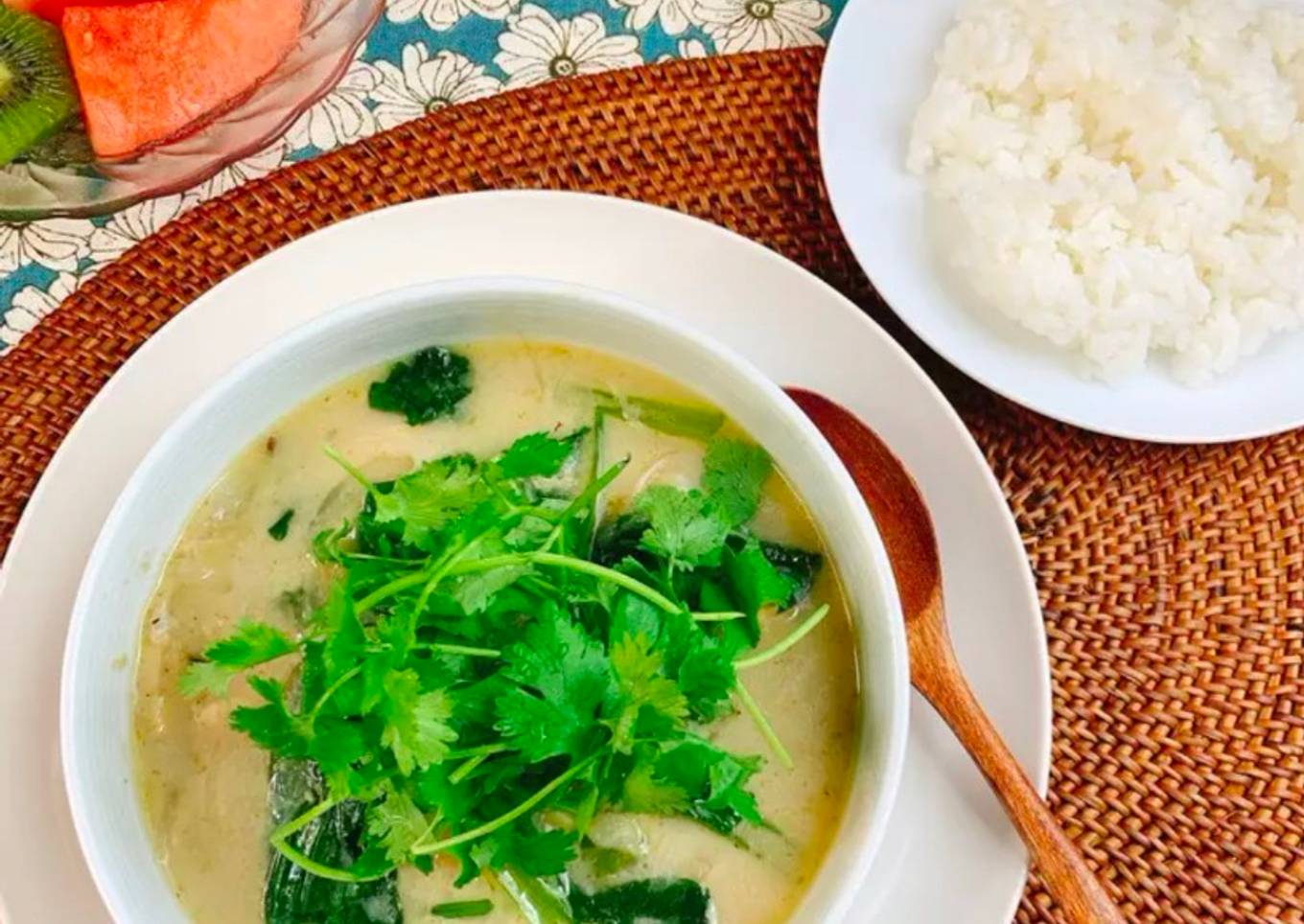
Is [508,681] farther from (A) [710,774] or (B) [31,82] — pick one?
(B) [31,82]

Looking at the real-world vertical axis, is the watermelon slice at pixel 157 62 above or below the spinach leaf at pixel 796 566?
above

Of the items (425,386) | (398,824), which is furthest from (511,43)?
(398,824)

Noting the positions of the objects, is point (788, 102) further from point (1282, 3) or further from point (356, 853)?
point (356, 853)

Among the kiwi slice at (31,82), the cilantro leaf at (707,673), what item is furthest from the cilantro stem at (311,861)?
the kiwi slice at (31,82)

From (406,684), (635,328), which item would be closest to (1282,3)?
(635,328)

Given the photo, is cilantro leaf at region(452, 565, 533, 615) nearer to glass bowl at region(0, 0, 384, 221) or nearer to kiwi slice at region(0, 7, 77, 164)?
glass bowl at region(0, 0, 384, 221)

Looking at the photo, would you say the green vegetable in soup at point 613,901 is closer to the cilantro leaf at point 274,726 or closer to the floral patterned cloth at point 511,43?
the cilantro leaf at point 274,726
